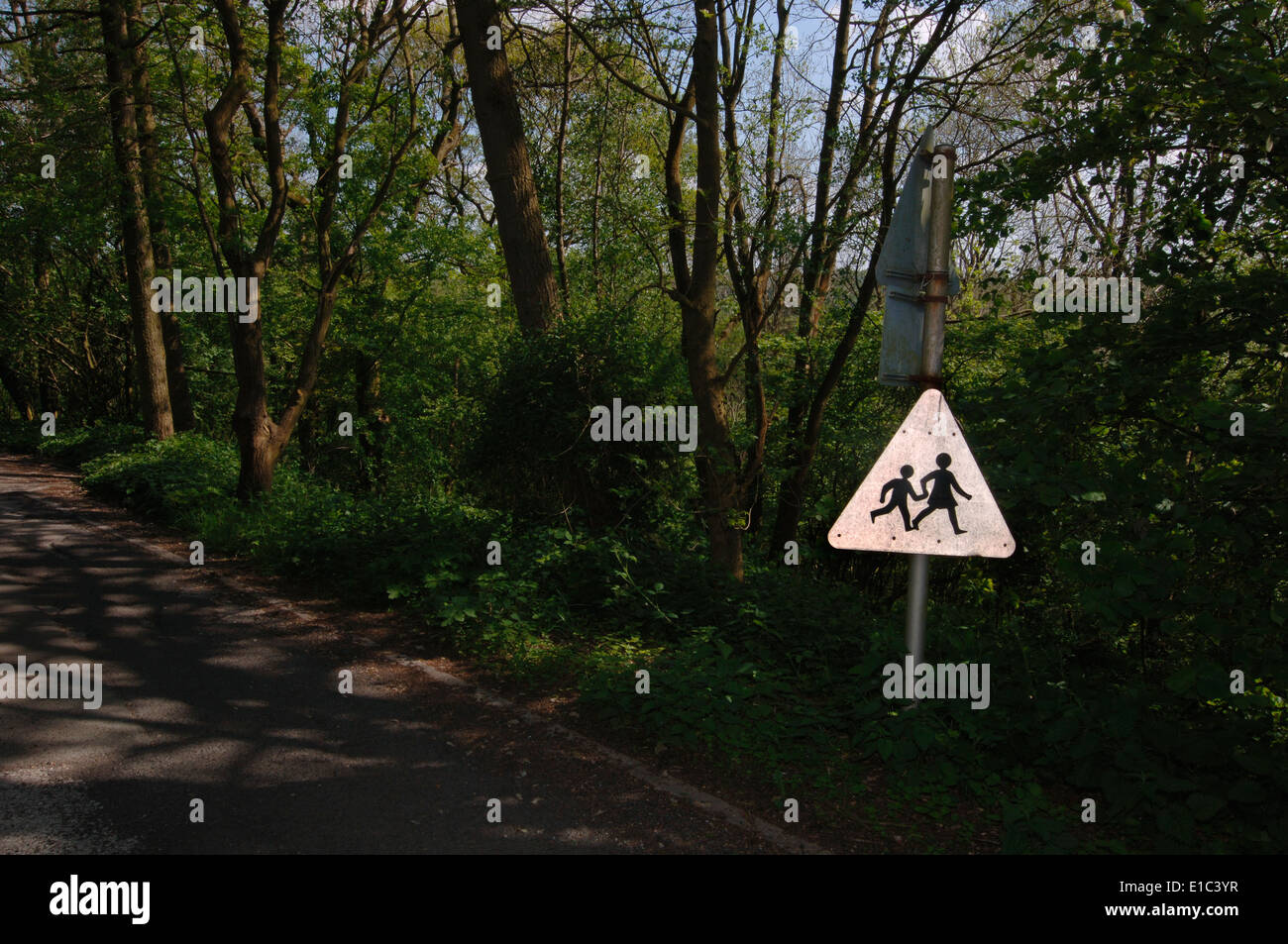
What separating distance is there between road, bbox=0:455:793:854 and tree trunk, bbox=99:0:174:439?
29.5ft

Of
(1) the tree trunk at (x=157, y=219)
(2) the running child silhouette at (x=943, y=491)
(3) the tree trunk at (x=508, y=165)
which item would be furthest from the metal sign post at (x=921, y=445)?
(1) the tree trunk at (x=157, y=219)

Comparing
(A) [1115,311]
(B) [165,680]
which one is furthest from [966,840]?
(B) [165,680]

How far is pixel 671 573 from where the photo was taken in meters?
7.95

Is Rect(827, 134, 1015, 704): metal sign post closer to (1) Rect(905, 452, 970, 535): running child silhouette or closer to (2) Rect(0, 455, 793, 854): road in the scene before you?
(1) Rect(905, 452, 970, 535): running child silhouette

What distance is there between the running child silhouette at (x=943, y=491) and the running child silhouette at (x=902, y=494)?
4cm

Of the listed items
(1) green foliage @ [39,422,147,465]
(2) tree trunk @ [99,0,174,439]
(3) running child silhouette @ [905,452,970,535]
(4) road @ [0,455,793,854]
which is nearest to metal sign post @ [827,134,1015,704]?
(3) running child silhouette @ [905,452,970,535]

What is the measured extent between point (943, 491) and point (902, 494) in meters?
0.19

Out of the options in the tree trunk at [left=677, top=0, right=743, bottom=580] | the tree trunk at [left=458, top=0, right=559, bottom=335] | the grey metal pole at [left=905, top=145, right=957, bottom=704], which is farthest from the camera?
the tree trunk at [left=458, top=0, right=559, bottom=335]

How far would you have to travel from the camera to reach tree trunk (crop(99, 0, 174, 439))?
14.0 metres

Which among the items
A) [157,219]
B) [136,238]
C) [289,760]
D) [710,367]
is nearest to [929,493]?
[289,760]

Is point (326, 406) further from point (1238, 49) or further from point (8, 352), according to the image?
point (1238, 49)

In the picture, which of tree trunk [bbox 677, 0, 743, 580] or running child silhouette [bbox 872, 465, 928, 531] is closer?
running child silhouette [bbox 872, 465, 928, 531]
